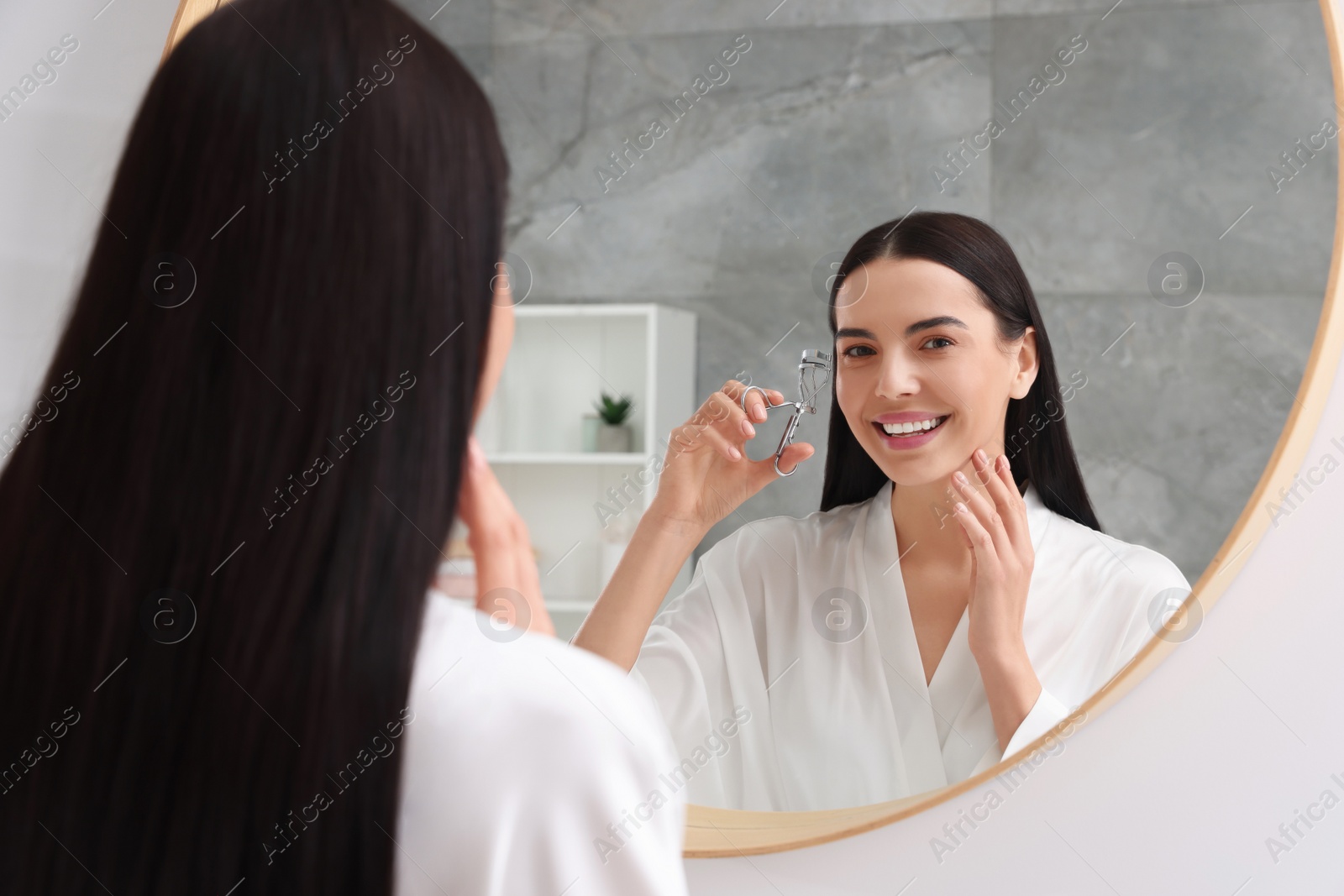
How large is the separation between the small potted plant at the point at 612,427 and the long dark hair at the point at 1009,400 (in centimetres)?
42

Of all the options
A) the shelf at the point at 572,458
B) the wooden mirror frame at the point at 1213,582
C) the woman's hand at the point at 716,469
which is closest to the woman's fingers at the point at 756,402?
the woman's hand at the point at 716,469

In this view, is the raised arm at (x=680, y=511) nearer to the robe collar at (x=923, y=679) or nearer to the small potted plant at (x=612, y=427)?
the robe collar at (x=923, y=679)

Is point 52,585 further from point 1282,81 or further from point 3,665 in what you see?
point 1282,81

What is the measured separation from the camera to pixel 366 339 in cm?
24

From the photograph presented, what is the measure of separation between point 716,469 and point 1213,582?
0.98 feet

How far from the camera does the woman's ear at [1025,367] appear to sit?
642 millimetres

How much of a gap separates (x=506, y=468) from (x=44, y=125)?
537 millimetres

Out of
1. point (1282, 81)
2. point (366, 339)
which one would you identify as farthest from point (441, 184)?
point (1282, 81)

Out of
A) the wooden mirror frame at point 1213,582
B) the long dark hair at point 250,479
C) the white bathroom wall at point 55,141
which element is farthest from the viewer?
the white bathroom wall at point 55,141

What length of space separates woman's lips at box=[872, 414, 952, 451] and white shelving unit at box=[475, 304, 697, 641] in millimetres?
367

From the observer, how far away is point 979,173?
86cm

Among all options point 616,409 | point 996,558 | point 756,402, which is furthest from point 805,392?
point 616,409

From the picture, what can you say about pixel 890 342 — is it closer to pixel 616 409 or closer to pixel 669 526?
pixel 669 526

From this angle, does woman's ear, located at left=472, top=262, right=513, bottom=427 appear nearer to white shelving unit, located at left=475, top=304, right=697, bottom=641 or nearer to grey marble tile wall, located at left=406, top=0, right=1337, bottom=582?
grey marble tile wall, located at left=406, top=0, right=1337, bottom=582
